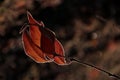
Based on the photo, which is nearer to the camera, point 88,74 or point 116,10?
point 88,74

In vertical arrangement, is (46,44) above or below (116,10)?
above

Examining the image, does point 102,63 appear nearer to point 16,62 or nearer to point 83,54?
point 83,54

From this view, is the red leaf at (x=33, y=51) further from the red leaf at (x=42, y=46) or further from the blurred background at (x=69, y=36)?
the blurred background at (x=69, y=36)

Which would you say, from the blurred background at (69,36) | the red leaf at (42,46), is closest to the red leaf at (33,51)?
the red leaf at (42,46)

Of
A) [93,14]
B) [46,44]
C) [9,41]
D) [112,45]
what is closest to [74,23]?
[93,14]

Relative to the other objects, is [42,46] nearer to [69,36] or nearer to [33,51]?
[33,51]

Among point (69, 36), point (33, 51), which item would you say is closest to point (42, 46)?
point (33, 51)

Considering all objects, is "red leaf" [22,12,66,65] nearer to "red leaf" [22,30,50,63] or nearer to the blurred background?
"red leaf" [22,30,50,63]

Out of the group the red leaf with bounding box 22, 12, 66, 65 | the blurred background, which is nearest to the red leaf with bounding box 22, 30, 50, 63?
the red leaf with bounding box 22, 12, 66, 65

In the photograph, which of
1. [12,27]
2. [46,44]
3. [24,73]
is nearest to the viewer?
[46,44]
